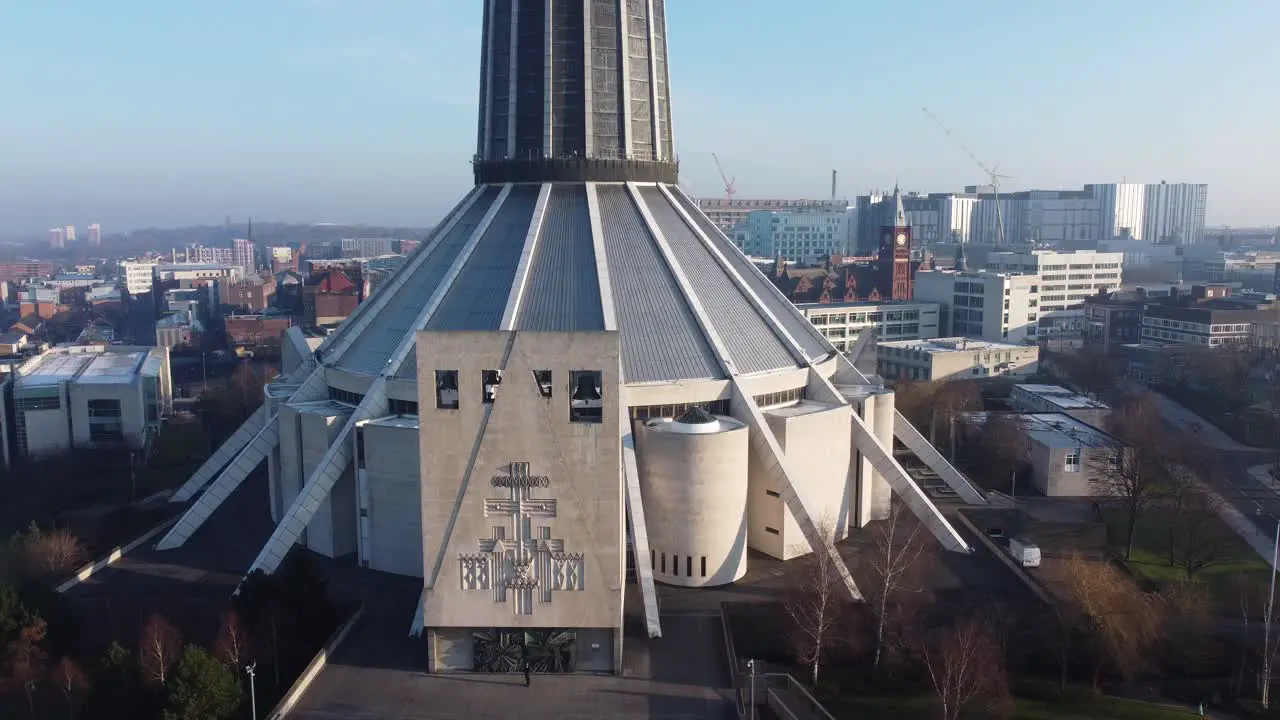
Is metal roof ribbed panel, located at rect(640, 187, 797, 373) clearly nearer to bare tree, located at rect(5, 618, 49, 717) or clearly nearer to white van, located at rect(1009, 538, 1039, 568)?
white van, located at rect(1009, 538, 1039, 568)

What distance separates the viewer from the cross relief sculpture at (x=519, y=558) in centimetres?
2120

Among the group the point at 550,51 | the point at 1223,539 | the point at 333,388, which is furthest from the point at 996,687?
the point at 550,51

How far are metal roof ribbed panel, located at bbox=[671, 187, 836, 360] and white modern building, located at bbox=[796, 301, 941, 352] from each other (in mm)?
33571

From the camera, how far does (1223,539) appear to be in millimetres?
31344

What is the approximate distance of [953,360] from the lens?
6203cm

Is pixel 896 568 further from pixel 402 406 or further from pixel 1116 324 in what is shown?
pixel 1116 324

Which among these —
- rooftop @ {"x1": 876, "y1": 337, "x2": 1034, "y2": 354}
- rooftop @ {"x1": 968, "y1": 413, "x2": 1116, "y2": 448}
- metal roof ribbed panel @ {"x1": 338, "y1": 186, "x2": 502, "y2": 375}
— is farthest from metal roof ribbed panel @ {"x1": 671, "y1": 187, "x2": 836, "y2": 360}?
rooftop @ {"x1": 876, "y1": 337, "x2": 1034, "y2": 354}

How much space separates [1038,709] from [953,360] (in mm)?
43461

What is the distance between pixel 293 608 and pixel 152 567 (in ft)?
26.5

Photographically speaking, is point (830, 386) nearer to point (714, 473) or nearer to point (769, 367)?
point (769, 367)

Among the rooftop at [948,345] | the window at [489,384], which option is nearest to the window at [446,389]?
the window at [489,384]

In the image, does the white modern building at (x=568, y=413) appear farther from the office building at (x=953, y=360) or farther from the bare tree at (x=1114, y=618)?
the office building at (x=953, y=360)

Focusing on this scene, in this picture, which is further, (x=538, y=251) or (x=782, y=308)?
(x=782, y=308)

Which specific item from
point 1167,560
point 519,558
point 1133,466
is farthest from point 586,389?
point 1167,560
